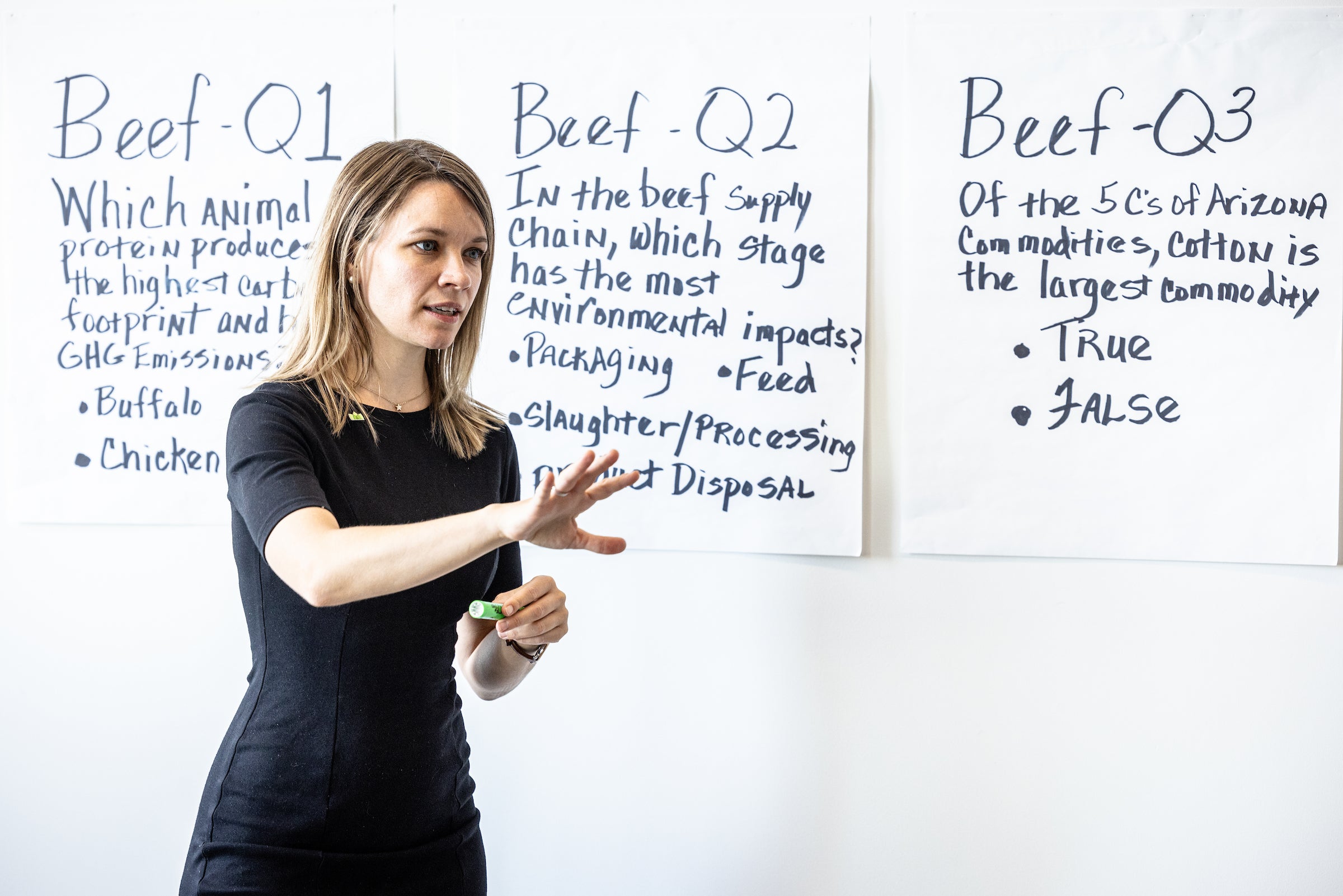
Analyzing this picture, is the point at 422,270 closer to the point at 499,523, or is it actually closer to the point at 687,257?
the point at 499,523

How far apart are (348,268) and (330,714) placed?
1.45ft

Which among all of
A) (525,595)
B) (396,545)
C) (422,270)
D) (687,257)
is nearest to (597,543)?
(525,595)

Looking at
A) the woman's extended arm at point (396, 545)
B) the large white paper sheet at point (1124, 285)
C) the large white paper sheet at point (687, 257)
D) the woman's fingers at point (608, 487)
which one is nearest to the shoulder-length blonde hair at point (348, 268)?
the woman's extended arm at point (396, 545)

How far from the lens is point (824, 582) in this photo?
1403mm

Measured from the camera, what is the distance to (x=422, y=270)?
938mm

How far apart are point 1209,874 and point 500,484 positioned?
3.97ft

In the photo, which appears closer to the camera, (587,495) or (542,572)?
(587,495)

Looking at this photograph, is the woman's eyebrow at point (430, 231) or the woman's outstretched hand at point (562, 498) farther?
the woman's eyebrow at point (430, 231)

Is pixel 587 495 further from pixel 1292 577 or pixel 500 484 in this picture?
pixel 1292 577

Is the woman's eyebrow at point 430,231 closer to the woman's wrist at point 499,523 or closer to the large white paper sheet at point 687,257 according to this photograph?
the woman's wrist at point 499,523

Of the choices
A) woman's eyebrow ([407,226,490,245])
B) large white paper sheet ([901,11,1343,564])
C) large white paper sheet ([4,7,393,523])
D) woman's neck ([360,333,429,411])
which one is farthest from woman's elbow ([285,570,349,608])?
large white paper sheet ([901,11,1343,564])

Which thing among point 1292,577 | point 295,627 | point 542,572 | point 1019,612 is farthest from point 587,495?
point 1292,577

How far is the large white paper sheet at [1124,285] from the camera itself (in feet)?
4.44

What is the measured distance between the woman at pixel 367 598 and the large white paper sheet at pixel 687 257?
1.30 feet
